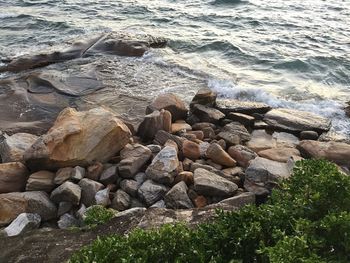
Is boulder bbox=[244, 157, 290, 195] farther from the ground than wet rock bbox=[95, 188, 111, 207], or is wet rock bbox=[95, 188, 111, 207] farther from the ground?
boulder bbox=[244, 157, 290, 195]

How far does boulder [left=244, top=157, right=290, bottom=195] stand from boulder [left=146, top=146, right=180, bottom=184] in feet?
3.83

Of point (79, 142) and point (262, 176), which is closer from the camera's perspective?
point (262, 176)

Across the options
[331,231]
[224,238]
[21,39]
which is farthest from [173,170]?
[21,39]

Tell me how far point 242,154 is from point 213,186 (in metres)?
1.54

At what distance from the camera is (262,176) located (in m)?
7.33

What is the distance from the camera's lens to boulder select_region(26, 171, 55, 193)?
743cm

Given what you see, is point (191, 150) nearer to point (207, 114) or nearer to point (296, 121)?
point (207, 114)

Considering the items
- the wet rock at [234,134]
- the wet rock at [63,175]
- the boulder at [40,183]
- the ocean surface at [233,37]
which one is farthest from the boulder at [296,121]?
the boulder at [40,183]

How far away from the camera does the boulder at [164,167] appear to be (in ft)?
24.4

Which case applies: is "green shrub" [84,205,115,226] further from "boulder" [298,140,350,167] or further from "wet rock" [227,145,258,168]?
"boulder" [298,140,350,167]

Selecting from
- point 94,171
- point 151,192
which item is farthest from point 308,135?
point 94,171

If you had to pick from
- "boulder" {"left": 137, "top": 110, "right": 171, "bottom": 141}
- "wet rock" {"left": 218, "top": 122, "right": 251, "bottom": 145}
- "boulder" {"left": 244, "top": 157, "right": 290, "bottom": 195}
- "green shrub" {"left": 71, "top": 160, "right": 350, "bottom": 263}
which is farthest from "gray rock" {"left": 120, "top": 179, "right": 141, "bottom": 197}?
"green shrub" {"left": 71, "top": 160, "right": 350, "bottom": 263}

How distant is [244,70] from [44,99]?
607cm

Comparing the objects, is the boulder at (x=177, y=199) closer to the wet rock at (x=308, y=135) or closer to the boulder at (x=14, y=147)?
the boulder at (x=14, y=147)
